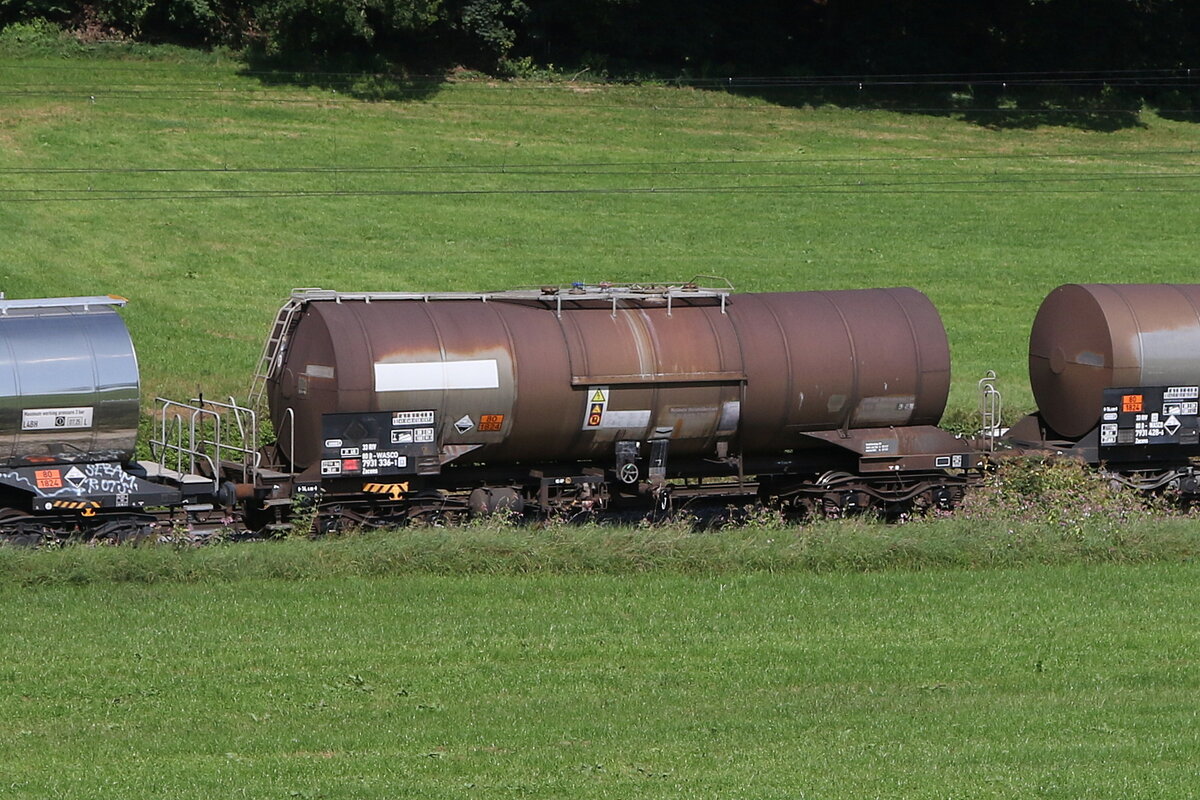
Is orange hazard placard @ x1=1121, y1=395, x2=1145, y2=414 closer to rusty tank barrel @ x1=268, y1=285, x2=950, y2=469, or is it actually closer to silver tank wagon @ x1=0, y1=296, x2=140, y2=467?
rusty tank barrel @ x1=268, y1=285, x2=950, y2=469

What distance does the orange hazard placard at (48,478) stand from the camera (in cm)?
1873

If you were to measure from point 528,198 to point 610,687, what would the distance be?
3288 centimetres

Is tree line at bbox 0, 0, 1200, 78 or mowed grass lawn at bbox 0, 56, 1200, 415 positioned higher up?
tree line at bbox 0, 0, 1200, 78

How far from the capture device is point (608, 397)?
21.2m

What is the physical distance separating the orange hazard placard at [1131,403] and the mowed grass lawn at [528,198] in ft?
15.0

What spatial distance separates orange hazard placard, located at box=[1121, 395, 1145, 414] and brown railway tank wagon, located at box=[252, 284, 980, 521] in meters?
2.78

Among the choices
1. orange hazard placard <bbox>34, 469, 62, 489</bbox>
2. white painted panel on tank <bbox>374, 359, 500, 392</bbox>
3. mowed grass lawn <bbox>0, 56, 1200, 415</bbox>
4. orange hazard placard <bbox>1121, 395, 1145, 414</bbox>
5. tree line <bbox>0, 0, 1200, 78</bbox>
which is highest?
tree line <bbox>0, 0, 1200, 78</bbox>

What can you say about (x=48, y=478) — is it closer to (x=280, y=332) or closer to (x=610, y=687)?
(x=280, y=332)

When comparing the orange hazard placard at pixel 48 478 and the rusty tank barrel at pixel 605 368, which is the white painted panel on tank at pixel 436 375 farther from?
the orange hazard placard at pixel 48 478

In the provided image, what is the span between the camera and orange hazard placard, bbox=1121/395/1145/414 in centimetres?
2397

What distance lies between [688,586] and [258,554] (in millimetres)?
5035

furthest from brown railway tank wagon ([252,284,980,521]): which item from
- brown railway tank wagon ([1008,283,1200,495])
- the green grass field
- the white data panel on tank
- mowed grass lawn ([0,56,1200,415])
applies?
mowed grass lawn ([0,56,1200,415])

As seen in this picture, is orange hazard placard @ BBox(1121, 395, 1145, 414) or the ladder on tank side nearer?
the ladder on tank side

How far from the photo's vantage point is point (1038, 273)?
4075cm
